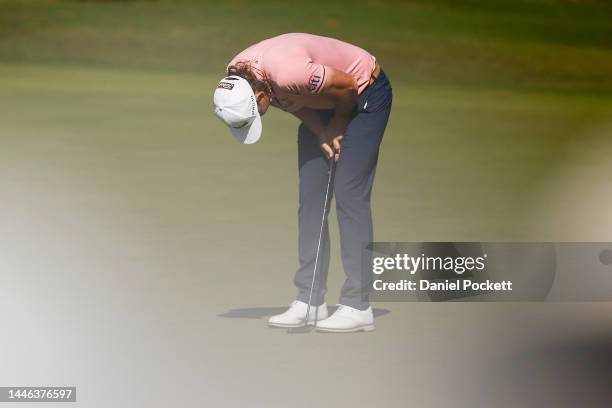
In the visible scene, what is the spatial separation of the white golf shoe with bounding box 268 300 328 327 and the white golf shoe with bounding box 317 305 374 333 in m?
0.10

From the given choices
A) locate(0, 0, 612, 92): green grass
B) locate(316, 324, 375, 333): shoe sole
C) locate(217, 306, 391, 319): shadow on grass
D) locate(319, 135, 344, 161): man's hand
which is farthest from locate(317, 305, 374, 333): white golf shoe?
locate(0, 0, 612, 92): green grass

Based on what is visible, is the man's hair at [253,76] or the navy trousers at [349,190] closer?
the man's hair at [253,76]

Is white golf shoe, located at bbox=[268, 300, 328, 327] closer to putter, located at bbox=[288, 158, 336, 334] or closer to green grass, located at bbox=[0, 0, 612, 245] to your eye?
putter, located at bbox=[288, 158, 336, 334]

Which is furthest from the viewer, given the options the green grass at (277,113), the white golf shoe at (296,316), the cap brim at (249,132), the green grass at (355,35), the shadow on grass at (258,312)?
the green grass at (355,35)

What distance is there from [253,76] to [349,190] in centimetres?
56

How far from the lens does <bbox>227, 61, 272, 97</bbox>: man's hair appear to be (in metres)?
4.67

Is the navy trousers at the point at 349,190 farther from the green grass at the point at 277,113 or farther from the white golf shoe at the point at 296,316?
the green grass at the point at 277,113

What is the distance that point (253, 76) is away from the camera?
4672 millimetres

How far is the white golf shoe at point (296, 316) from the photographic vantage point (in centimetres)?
505

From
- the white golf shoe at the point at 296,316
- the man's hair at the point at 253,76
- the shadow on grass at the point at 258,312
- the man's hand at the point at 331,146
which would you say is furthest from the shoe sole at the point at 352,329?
the man's hair at the point at 253,76

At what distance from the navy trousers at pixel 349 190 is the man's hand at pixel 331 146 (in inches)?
1.1

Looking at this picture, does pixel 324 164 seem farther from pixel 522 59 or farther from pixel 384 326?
pixel 522 59

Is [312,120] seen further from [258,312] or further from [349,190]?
[258,312]

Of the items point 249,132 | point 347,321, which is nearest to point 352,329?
point 347,321
